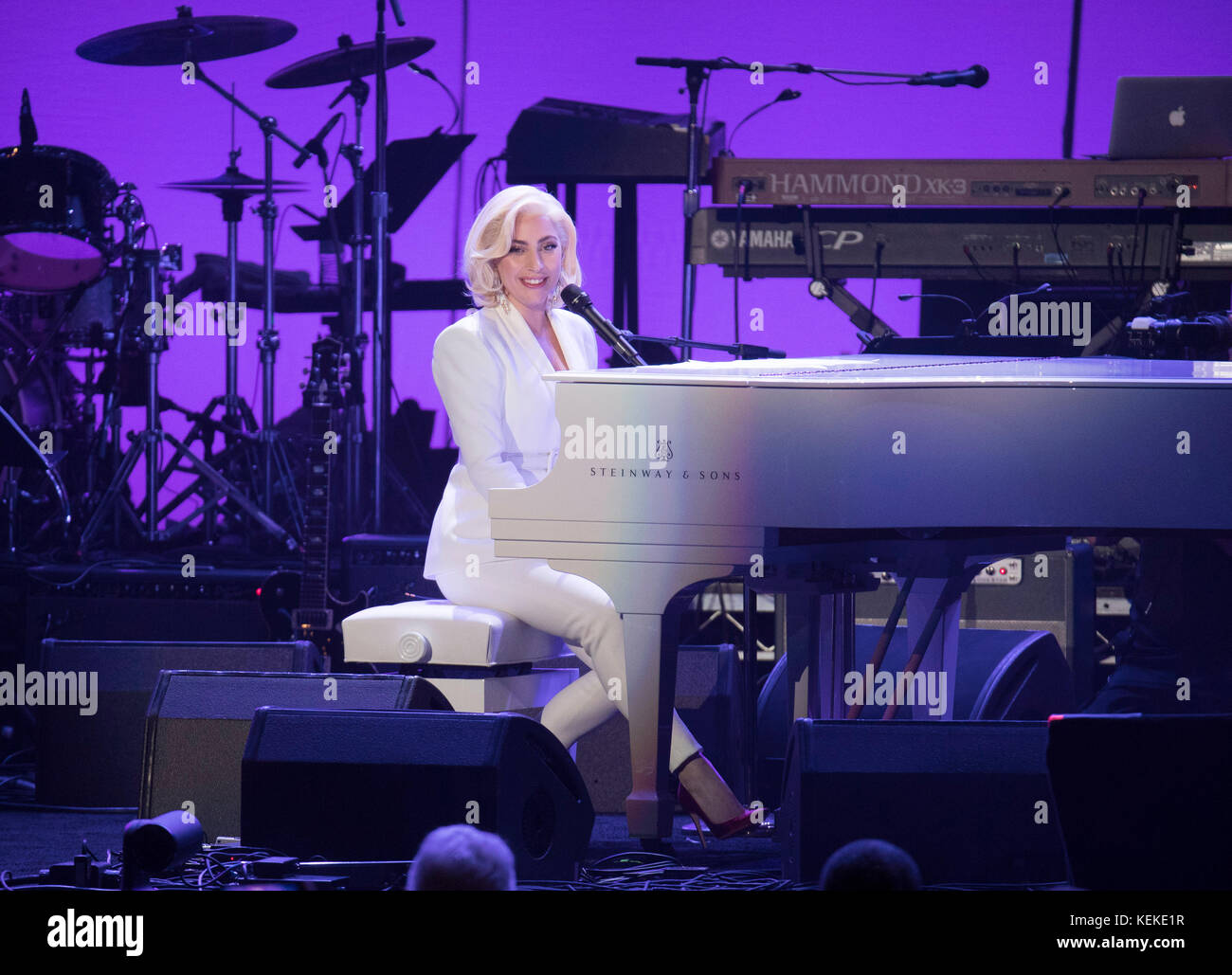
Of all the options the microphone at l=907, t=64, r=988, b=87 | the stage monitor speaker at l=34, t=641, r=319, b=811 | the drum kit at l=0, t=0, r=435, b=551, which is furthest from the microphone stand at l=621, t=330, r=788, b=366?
the drum kit at l=0, t=0, r=435, b=551

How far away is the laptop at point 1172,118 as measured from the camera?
471cm

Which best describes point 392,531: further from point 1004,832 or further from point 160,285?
point 1004,832

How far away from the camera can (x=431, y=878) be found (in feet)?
5.74

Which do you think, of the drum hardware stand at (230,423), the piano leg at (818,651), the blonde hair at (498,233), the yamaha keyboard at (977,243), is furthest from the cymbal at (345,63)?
the piano leg at (818,651)

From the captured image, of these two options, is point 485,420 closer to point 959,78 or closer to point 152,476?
point 959,78

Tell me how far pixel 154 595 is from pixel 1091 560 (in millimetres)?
2871

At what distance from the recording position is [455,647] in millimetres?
3164

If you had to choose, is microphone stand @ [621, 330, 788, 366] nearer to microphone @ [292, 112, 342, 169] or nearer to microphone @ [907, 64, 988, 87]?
microphone @ [907, 64, 988, 87]

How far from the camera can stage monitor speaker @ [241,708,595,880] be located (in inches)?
94.1

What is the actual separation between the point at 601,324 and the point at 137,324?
2899 mm

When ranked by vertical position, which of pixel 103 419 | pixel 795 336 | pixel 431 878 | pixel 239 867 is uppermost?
pixel 795 336

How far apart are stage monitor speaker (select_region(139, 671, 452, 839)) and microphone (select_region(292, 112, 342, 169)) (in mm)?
3007

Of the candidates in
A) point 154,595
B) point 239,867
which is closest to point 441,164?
point 154,595
